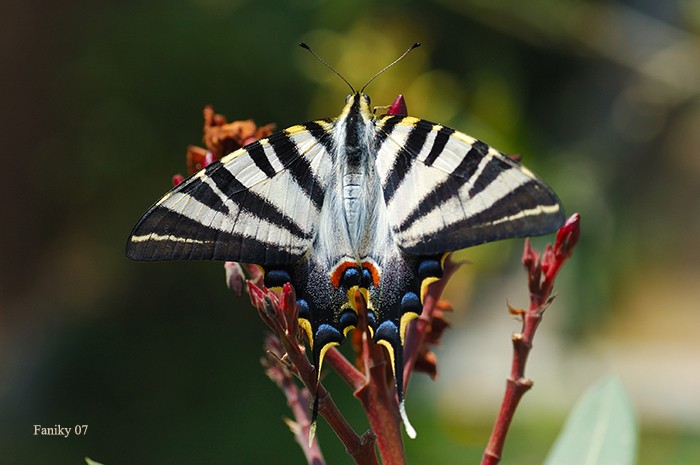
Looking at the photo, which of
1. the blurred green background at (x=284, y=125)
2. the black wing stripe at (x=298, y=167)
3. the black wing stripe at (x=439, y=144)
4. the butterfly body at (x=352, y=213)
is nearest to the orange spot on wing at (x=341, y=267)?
the butterfly body at (x=352, y=213)

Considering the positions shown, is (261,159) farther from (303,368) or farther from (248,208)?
(303,368)

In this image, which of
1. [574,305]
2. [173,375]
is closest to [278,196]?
[574,305]

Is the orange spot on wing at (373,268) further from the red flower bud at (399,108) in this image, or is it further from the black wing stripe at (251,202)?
the red flower bud at (399,108)

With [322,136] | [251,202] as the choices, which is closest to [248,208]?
[251,202]

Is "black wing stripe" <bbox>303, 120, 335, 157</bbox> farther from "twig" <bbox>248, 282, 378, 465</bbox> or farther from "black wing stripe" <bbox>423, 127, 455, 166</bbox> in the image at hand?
"twig" <bbox>248, 282, 378, 465</bbox>

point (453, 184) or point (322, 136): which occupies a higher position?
point (322, 136)

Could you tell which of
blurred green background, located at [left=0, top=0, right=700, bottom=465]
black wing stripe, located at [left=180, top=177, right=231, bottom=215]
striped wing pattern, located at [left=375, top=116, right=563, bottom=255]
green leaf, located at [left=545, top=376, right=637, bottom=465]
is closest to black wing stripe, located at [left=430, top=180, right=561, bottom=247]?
striped wing pattern, located at [left=375, top=116, right=563, bottom=255]
